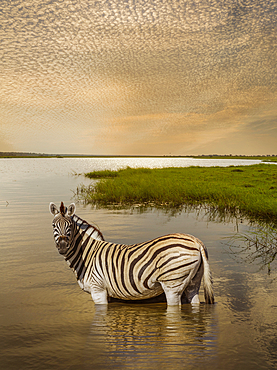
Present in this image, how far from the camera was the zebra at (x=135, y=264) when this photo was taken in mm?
4121

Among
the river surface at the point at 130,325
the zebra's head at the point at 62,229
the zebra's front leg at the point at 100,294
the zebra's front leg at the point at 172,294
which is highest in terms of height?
the zebra's head at the point at 62,229

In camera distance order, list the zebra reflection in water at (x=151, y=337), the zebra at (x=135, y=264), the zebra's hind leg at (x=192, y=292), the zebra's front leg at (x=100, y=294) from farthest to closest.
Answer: the zebra's front leg at (x=100, y=294) → the zebra's hind leg at (x=192, y=292) → the zebra at (x=135, y=264) → the zebra reflection in water at (x=151, y=337)

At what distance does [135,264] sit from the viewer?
4367 millimetres

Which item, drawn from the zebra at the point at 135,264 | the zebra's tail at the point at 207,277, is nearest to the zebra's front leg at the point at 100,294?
the zebra at the point at 135,264

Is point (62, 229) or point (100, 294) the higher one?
point (62, 229)

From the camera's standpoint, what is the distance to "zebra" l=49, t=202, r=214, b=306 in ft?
13.5

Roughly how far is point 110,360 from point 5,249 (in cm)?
626

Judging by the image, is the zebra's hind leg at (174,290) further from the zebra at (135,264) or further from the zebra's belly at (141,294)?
the zebra's belly at (141,294)

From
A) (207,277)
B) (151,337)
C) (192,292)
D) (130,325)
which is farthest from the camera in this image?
(192,292)

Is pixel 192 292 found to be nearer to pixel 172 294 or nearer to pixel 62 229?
pixel 172 294

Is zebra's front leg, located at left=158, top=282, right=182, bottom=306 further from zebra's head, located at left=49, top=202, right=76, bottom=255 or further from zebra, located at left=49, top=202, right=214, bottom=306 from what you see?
zebra's head, located at left=49, top=202, right=76, bottom=255

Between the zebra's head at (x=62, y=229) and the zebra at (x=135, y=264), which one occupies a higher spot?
the zebra's head at (x=62, y=229)

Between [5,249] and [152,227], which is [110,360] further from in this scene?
[152,227]

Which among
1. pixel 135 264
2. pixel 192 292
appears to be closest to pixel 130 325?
pixel 135 264
